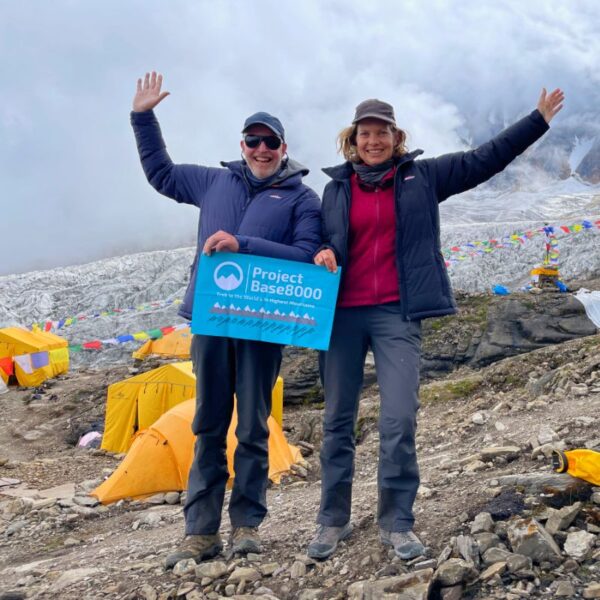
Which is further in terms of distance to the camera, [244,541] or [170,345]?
[170,345]

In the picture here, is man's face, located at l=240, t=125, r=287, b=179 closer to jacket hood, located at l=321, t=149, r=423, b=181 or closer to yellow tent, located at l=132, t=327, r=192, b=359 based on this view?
jacket hood, located at l=321, t=149, r=423, b=181

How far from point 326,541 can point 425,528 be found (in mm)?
582

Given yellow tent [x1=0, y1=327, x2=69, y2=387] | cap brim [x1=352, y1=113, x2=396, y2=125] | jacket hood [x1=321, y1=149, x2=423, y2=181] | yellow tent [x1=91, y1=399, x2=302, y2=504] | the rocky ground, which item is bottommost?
yellow tent [x1=0, y1=327, x2=69, y2=387]

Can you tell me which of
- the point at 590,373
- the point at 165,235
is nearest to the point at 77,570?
the point at 590,373

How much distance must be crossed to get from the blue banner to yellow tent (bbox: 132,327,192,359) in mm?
25445

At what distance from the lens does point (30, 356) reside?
28.6 meters

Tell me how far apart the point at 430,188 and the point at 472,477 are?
8.18ft

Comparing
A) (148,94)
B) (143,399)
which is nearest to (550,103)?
(148,94)

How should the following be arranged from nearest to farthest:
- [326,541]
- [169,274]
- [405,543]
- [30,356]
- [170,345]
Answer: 1. [405,543]
2. [326,541]
3. [30,356]
4. [170,345]
5. [169,274]

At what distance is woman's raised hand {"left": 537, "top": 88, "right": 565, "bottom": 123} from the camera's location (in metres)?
3.61

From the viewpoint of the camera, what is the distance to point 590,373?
9.06 m

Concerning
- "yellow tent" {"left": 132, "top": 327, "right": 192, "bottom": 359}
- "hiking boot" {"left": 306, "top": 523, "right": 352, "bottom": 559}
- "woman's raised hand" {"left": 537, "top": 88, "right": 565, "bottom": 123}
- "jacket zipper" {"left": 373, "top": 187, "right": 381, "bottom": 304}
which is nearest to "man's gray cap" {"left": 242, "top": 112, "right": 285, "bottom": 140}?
"jacket zipper" {"left": 373, "top": 187, "right": 381, "bottom": 304}

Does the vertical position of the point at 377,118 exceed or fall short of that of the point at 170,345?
it exceeds it

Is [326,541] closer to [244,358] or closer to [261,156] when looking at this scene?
[244,358]
